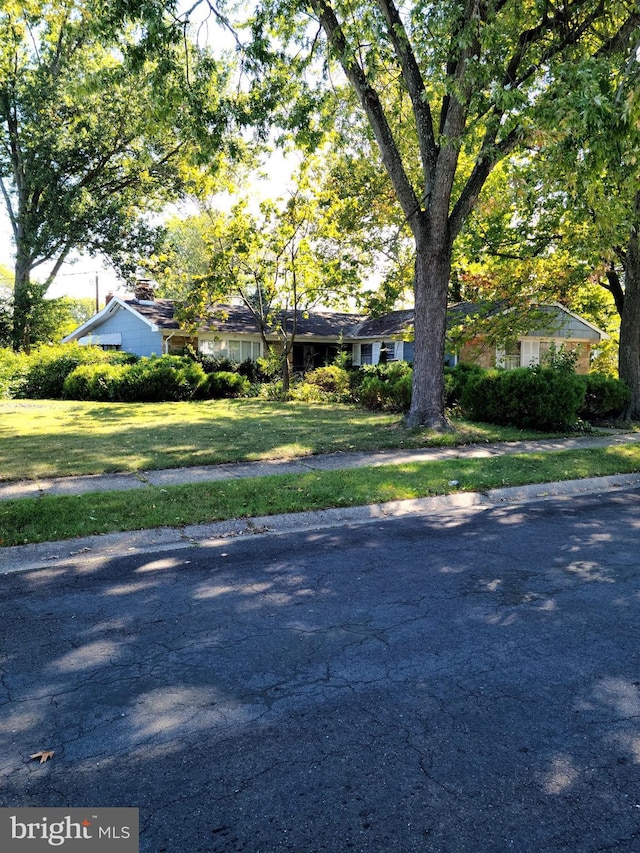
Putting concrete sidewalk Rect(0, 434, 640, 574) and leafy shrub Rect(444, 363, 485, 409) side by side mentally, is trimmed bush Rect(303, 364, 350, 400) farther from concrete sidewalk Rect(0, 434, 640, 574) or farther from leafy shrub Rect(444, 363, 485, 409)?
concrete sidewalk Rect(0, 434, 640, 574)

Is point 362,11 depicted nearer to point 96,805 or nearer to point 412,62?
point 412,62

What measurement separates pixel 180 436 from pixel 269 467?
3798 millimetres

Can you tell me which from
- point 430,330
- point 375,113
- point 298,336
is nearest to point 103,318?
point 298,336

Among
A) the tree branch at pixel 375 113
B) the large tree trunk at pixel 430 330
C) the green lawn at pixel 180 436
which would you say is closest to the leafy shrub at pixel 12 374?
the green lawn at pixel 180 436

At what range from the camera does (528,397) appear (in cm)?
1431

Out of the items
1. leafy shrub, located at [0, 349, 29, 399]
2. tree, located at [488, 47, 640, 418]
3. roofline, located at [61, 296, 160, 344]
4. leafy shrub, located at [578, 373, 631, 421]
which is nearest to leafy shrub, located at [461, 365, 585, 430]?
leafy shrub, located at [578, 373, 631, 421]

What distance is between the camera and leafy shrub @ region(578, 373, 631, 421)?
16.3 meters

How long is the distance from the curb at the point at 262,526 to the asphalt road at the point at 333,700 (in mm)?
352

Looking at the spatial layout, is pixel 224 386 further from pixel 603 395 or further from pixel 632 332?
pixel 632 332

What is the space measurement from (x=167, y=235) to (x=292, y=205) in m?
13.6

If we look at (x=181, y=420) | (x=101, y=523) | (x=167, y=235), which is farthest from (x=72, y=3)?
(x=167, y=235)

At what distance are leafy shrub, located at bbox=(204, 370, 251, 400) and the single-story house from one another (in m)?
3.67

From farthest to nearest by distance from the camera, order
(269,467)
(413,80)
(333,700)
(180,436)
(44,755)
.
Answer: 1. (180,436)
2. (413,80)
3. (269,467)
4. (333,700)
5. (44,755)

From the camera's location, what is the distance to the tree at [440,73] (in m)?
10.4
